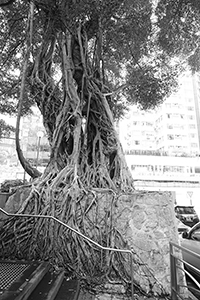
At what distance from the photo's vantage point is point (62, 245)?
3049 mm

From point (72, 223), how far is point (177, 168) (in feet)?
70.4

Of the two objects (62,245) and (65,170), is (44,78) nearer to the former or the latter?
(65,170)

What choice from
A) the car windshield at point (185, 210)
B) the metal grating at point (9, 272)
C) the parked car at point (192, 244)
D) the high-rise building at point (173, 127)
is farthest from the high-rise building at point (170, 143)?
the metal grating at point (9, 272)

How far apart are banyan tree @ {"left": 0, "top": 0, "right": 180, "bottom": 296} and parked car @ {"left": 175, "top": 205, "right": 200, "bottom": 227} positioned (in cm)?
530

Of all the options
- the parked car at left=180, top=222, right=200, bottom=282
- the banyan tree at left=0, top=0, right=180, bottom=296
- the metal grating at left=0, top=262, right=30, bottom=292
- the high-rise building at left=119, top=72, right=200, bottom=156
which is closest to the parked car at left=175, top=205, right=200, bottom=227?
the parked car at left=180, top=222, right=200, bottom=282

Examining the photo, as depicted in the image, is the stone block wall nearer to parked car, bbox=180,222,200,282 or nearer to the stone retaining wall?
the stone retaining wall

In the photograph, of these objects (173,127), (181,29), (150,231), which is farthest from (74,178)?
(173,127)

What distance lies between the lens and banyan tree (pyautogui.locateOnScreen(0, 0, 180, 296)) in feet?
10.2

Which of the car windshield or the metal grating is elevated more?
the metal grating

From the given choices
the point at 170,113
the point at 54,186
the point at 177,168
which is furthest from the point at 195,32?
the point at 170,113

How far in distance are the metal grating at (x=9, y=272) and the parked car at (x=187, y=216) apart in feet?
24.9

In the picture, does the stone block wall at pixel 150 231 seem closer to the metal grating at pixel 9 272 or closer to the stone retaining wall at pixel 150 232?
the stone retaining wall at pixel 150 232

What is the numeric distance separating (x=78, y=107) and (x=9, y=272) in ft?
10.6

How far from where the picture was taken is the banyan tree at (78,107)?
10.2 ft
